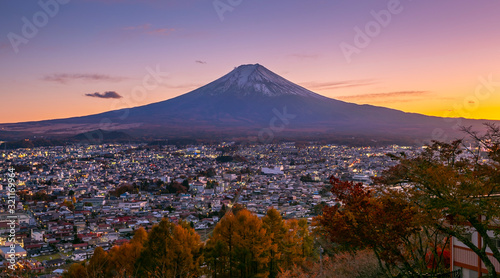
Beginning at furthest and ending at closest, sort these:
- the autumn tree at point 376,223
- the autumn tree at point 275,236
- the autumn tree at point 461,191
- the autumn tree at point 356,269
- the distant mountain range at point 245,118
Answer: the distant mountain range at point 245,118
the autumn tree at point 275,236
the autumn tree at point 356,269
the autumn tree at point 376,223
the autumn tree at point 461,191

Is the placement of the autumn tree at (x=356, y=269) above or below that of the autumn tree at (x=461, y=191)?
below

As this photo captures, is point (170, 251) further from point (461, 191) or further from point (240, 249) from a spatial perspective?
point (461, 191)

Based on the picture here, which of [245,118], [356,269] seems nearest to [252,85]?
[245,118]

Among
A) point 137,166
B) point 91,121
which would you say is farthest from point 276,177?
point 91,121

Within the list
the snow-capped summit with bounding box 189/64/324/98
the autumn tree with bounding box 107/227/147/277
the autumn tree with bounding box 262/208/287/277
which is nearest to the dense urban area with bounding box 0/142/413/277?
the autumn tree with bounding box 107/227/147/277

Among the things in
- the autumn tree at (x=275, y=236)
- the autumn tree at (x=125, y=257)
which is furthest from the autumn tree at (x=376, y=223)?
the autumn tree at (x=125, y=257)

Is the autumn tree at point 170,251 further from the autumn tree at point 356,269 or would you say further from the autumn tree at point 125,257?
the autumn tree at point 356,269
